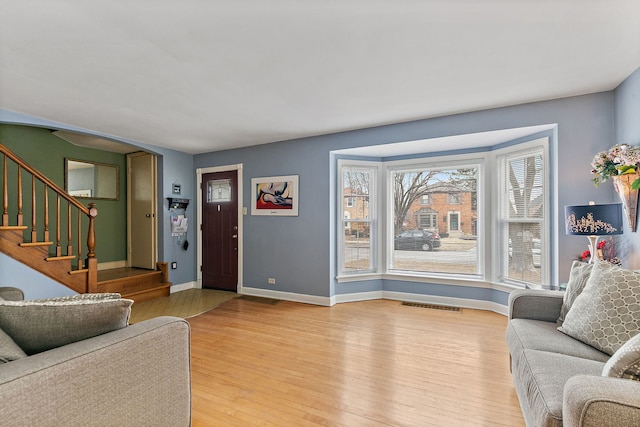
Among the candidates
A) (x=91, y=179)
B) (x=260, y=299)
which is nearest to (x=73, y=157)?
(x=91, y=179)

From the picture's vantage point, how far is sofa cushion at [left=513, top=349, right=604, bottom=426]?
4.02 ft

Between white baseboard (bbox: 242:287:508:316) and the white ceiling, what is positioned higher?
the white ceiling

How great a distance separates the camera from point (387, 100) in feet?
10.2

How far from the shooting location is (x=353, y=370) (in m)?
2.47

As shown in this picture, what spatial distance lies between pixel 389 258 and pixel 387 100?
244cm

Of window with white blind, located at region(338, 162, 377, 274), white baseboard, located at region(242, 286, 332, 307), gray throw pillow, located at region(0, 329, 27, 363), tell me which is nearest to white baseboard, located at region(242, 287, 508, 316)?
white baseboard, located at region(242, 286, 332, 307)

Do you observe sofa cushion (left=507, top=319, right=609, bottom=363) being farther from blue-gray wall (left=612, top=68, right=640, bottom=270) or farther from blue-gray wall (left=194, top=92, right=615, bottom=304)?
blue-gray wall (left=194, top=92, right=615, bottom=304)

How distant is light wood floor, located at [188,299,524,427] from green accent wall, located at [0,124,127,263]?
275cm

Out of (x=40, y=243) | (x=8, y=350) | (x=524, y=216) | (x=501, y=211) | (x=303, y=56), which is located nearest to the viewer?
(x=8, y=350)

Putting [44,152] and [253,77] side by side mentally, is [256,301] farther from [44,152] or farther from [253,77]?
[44,152]

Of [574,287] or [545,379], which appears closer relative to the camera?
[545,379]

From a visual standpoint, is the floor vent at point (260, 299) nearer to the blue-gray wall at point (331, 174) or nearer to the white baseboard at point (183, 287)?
the blue-gray wall at point (331, 174)

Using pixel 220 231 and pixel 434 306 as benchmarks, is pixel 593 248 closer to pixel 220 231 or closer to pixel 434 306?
pixel 434 306

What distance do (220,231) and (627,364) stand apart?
5.09 m
